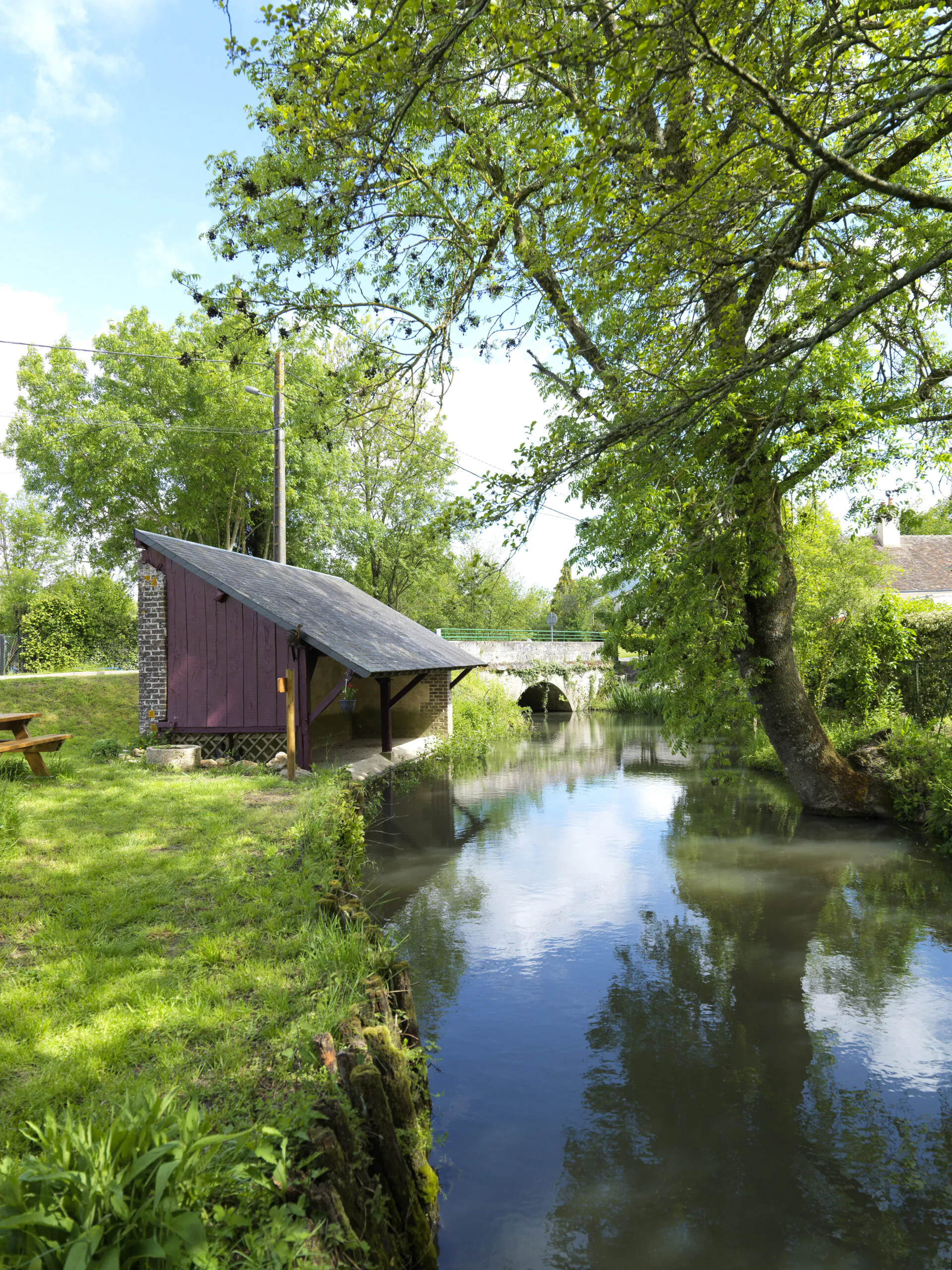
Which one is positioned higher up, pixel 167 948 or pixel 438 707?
pixel 438 707

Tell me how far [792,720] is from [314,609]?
291 inches

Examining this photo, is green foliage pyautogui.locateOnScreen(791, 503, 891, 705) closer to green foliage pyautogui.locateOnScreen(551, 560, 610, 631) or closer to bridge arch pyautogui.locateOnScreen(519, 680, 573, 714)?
bridge arch pyautogui.locateOnScreen(519, 680, 573, 714)

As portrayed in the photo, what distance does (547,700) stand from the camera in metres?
29.1

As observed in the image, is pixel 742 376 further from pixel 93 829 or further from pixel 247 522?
pixel 247 522

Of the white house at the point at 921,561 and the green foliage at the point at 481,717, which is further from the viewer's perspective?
the white house at the point at 921,561

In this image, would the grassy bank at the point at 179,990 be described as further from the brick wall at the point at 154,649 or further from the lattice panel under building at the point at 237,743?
Result: the brick wall at the point at 154,649

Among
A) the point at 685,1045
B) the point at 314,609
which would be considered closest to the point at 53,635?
the point at 314,609

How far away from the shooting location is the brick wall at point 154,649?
11.4m

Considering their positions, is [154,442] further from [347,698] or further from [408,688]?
[347,698]

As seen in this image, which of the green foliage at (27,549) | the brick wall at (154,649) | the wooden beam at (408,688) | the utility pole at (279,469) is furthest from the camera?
the green foliage at (27,549)

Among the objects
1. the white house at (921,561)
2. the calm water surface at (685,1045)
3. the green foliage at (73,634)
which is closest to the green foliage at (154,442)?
the green foliage at (73,634)

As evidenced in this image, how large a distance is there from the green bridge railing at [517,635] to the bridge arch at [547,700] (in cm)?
A: 192

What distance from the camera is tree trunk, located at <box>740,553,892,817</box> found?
9.17m

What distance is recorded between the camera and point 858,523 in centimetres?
838
